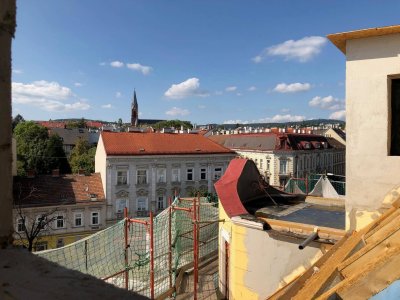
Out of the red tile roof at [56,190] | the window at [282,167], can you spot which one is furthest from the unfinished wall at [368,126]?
the window at [282,167]

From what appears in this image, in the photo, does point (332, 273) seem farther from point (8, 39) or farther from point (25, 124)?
point (25, 124)

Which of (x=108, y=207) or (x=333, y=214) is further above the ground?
(x=333, y=214)

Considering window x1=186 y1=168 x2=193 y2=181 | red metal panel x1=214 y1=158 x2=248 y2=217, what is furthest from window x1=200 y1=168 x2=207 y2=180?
red metal panel x1=214 y1=158 x2=248 y2=217

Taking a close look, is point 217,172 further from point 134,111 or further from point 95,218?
point 134,111

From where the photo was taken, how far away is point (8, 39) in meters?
1.67

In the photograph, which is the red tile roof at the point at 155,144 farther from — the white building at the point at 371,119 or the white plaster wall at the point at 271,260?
the white building at the point at 371,119

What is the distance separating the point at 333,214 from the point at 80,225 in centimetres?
2272

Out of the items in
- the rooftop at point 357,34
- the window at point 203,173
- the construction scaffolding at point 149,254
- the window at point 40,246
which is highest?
the rooftop at point 357,34

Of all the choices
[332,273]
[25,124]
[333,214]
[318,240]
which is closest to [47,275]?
[332,273]

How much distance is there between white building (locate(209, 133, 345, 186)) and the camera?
40.7m

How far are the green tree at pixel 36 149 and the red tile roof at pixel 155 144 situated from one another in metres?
17.4

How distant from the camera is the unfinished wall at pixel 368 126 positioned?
16.2 feet

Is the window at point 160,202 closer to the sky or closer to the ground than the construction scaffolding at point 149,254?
closer to the ground

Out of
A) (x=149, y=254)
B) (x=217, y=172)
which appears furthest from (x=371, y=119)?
(x=217, y=172)
